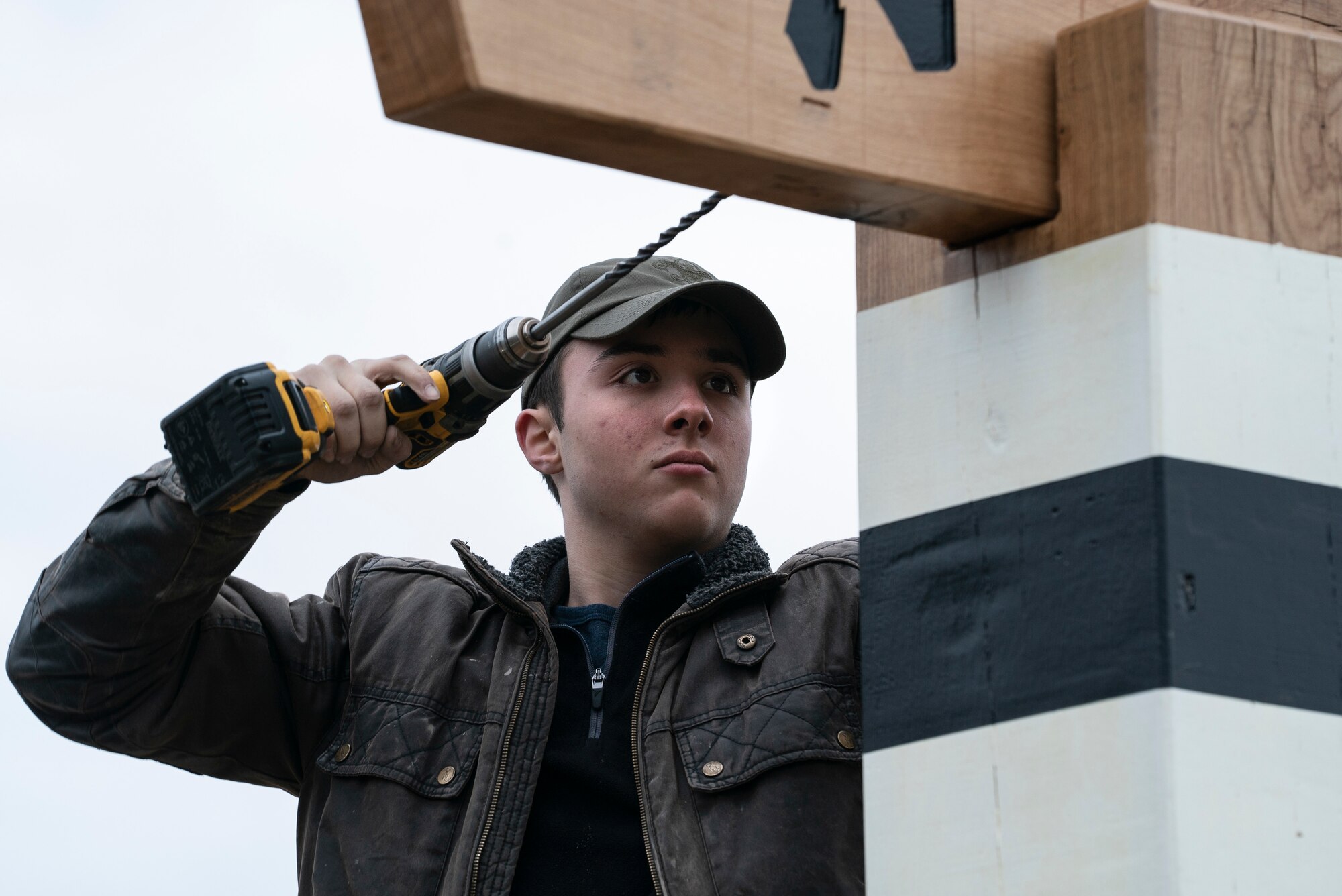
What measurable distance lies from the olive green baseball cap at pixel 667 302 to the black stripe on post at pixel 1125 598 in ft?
4.15

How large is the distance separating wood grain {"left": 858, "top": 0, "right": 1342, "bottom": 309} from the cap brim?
3.94 ft

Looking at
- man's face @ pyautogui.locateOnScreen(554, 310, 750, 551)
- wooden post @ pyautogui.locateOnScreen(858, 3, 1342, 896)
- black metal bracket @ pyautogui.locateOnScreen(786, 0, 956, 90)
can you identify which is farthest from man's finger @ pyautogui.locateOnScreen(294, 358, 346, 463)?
black metal bracket @ pyautogui.locateOnScreen(786, 0, 956, 90)

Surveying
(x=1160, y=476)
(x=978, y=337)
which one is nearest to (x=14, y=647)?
(x=978, y=337)

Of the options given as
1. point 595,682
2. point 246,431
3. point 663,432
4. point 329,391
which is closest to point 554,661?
point 595,682

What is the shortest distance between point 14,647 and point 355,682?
19.6 inches

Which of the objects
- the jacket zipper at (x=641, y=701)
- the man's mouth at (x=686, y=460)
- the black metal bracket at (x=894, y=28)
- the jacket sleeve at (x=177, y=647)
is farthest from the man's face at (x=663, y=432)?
the black metal bracket at (x=894, y=28)

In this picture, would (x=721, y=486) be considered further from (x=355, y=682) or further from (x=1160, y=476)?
(x=1160, y=476)

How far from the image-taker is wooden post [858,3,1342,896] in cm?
116

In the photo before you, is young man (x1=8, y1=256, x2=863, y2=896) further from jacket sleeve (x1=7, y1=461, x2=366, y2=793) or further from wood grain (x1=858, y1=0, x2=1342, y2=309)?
wood grain (x1=858, y1=0, x2=1342, y2=309)

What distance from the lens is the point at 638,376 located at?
258 centimetres

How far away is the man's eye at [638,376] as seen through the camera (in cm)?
258

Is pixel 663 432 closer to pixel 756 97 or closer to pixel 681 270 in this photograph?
pixel 681 270

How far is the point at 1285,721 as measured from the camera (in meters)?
1.18

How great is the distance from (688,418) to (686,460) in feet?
0.21
